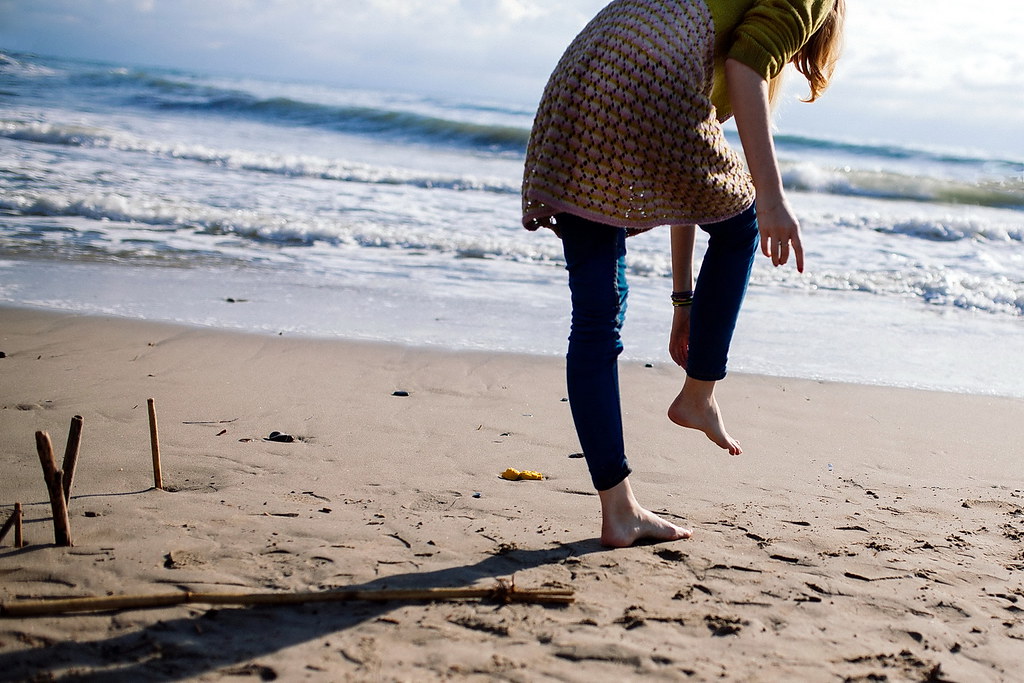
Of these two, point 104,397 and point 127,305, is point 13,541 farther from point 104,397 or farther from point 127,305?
point 127,305

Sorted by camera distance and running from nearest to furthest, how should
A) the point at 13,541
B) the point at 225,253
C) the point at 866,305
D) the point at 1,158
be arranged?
the point at 13,541 < the point at 866,305 < the point at 225,253 < the point at 1,158

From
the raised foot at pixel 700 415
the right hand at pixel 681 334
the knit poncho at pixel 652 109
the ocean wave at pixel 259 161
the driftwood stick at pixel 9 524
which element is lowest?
the driftwood stick at pixel 9 524

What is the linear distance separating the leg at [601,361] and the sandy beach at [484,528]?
0.33 feet

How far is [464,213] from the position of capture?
9258 mm

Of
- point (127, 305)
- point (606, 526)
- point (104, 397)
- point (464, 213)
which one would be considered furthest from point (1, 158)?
point (606, 526)

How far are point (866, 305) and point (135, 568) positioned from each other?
5.29 m

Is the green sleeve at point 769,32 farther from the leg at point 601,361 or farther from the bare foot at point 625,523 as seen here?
the bare foot at point 625,523

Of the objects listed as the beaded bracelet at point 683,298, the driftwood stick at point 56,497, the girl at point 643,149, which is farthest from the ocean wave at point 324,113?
the driftwood stick at point 56,497

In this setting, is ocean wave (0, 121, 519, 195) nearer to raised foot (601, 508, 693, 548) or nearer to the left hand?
raised foot (601, 508, 693, 548)

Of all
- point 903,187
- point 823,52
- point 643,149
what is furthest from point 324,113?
point 643,149

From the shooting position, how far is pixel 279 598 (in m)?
1.75

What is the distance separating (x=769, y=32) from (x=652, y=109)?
0.29 meters

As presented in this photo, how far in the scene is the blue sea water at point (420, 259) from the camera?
183 inches

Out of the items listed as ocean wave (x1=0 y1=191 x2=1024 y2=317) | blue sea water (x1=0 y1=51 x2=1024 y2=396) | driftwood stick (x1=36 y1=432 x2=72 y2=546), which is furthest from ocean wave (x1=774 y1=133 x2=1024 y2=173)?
driftwood stick (x1=36 y1=432 x2=72 y2=546)
